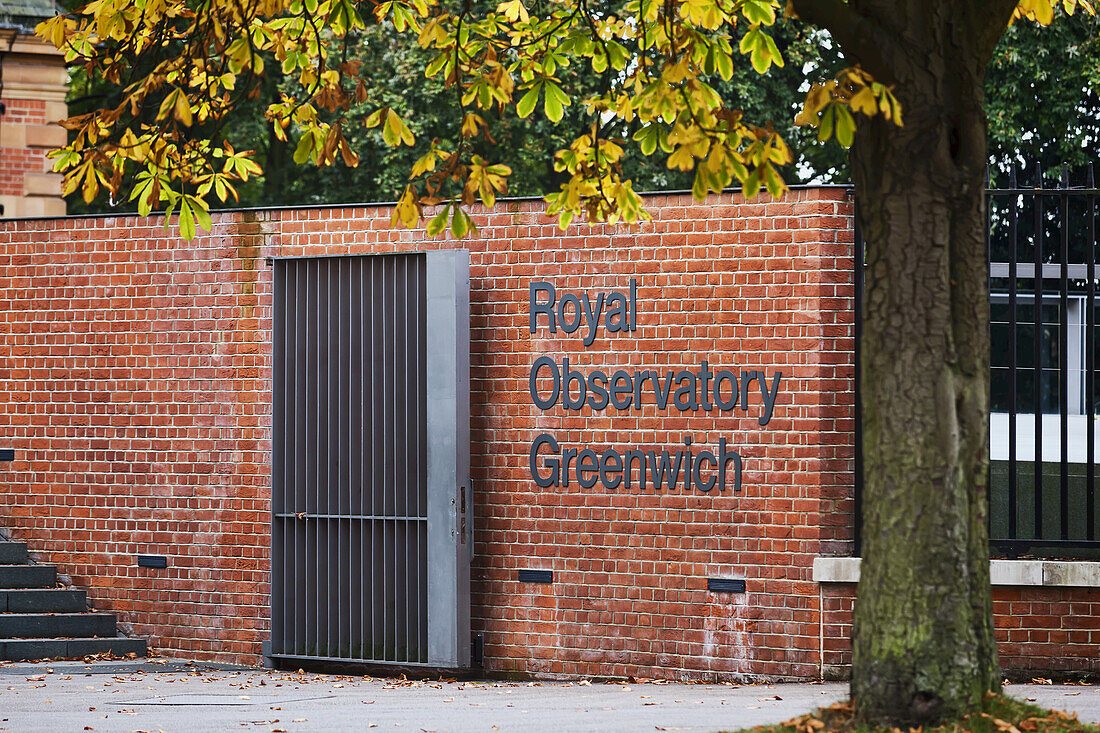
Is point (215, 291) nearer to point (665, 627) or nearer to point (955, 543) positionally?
point (665, 627)

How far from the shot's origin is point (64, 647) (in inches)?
376

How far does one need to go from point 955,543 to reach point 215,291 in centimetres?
614

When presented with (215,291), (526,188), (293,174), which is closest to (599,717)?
(215,291)

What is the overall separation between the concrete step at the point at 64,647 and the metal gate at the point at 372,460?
1.22 m

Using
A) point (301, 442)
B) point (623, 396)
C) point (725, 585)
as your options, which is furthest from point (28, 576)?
point (725, 585)

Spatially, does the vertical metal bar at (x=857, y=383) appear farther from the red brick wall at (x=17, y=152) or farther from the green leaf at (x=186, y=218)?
the red brick wall at (x=17, y=152)

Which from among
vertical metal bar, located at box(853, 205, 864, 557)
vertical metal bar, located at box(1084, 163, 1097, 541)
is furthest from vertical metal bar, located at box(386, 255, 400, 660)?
vertical metal bar, located at box(1084, 163, 1097, 541)

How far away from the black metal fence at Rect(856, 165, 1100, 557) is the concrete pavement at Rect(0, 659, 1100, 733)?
1.15 m

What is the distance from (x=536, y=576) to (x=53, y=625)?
12.2 ft

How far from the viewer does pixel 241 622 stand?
9570 mm

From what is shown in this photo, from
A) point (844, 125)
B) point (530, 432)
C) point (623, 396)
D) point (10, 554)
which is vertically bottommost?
point (10, 554)

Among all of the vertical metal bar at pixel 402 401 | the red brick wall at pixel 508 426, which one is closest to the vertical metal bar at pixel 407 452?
the vertical metal bar at pixel 402 401

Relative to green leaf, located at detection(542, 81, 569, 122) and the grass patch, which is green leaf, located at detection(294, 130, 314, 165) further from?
the grass patch

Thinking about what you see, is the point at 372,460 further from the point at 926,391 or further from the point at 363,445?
the point at 926,391
